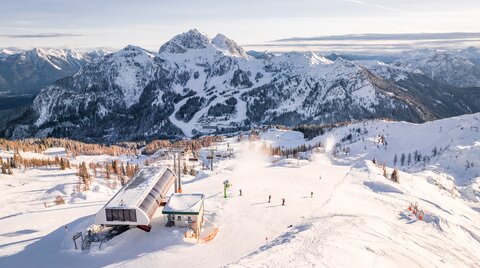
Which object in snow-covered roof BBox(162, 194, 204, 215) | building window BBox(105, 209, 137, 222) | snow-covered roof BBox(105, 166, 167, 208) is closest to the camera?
building window BBox(105, 209, 137, 222)

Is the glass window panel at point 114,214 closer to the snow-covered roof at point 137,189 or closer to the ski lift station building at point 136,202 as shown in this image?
the ski lift station building at point 136,202

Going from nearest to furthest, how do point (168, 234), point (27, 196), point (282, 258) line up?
point (282, 258)
point (168, 234)
point (27, 196)

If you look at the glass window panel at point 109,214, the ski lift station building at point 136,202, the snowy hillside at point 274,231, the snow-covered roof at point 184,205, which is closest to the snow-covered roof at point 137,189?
the ski lift station building at point 136,202

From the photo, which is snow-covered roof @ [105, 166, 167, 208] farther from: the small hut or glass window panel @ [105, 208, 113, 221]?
the small hut

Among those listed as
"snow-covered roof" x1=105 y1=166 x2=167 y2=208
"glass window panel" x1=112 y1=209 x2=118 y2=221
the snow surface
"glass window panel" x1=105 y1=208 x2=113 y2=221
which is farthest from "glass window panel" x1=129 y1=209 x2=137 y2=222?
the snow surface

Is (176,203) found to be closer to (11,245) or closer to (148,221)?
(148,221)

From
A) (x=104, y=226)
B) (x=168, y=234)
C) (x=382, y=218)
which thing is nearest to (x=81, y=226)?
(x=104, y=226)

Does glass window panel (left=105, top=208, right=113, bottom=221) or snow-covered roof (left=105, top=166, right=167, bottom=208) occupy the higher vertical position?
snow-covered roof (left=105, top=166, right=167, bottom=208)
